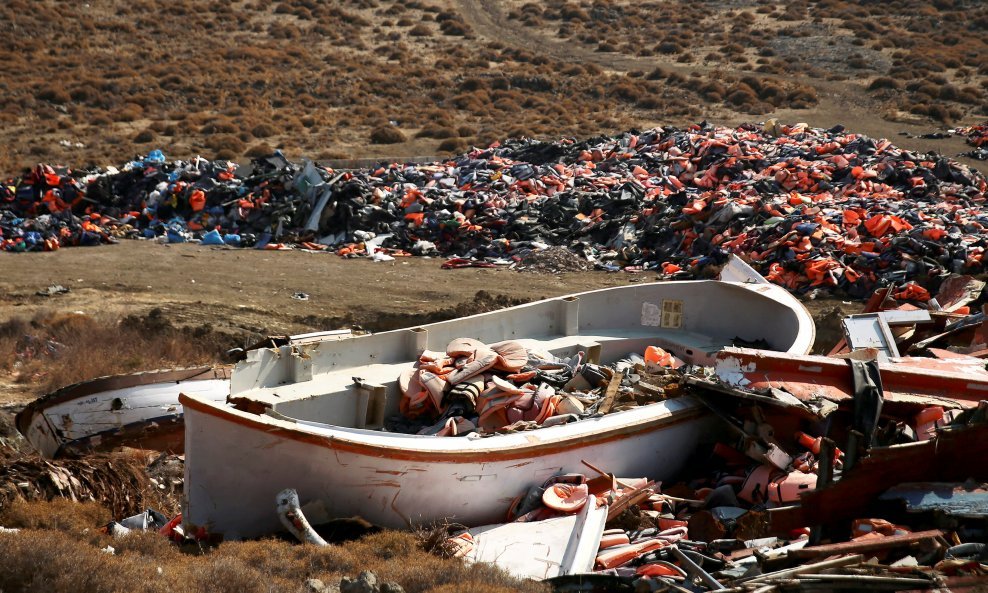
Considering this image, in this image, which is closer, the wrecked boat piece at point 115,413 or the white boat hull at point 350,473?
the white boat hull at point 350,473

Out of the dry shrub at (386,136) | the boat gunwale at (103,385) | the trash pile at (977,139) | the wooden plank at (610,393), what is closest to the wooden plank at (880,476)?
the wooden plank at (610,393)

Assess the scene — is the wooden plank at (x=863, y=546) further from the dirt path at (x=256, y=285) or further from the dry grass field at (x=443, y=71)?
the dry grass field at (x=443, y=71)

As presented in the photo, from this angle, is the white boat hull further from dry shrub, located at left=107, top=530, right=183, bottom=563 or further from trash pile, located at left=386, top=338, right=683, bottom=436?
trash pile, located at left=386, top=338, right=683, bottom=436

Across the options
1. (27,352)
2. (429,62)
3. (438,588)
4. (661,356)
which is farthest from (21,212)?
(429,62)

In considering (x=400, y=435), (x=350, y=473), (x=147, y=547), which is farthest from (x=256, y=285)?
(x=147, y=547)

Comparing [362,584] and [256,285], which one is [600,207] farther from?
[362,584]

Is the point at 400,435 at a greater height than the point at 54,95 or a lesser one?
greater

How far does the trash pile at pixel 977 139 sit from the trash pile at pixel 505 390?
2040 cm

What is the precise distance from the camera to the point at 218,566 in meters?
6.14

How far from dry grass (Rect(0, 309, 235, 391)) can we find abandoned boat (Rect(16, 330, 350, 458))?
2.35 meters

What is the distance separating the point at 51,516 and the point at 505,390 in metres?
3.63

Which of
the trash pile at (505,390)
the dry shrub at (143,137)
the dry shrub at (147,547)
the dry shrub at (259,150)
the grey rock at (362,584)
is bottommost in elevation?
the dry shrub at (259,150)

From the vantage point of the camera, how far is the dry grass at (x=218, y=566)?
5832mm

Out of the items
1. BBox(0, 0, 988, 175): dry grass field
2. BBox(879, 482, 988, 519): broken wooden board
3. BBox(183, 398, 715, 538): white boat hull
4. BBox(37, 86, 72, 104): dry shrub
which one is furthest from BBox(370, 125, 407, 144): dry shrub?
BBox(879, 482, 988, 519): broken wooden board
